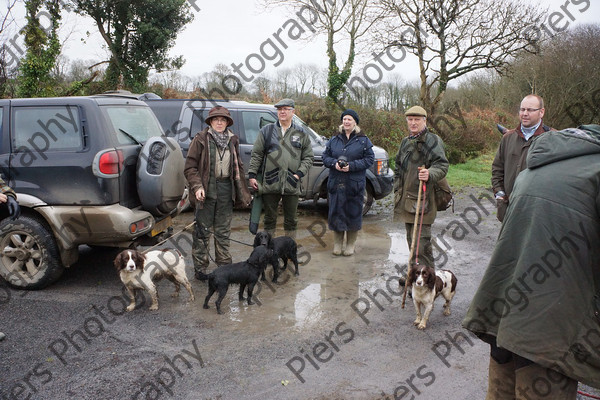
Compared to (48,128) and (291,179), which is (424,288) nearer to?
(291,179)

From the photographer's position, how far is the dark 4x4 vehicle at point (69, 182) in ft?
15.8

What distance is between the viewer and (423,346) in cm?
403

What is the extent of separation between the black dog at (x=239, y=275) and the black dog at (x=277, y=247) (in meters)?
0.32

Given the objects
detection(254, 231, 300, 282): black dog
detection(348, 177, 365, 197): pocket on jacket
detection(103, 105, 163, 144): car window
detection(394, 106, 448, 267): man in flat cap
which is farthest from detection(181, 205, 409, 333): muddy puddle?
detection(103, 105, 163, 144): car window

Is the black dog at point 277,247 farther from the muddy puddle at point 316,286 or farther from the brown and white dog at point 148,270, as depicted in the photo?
the brown and white dog at point 148,270

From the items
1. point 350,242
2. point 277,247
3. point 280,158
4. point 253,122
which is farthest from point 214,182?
point 253,122

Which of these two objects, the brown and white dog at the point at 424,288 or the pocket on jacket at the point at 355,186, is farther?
the pocket on jacket at the point at 355,186

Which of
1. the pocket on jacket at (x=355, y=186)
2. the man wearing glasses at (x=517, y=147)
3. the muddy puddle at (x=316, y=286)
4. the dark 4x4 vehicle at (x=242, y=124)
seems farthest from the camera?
the dark 4x4 vehicle at (x=242, y=124)

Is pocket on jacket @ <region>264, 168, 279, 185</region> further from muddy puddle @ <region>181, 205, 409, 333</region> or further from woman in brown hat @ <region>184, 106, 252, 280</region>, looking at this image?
muddy puddle @ <region>181, 205, 409, 333</region>

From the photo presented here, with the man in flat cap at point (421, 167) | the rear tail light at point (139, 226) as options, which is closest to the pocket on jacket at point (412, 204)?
the man in flat cap at point (421, 167)

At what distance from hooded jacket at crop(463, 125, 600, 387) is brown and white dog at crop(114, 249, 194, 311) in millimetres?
3674

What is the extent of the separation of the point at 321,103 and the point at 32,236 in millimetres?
16419

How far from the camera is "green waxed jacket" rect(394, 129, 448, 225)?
5055 millimetres

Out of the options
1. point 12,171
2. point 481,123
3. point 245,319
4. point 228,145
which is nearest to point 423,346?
point 245,319
